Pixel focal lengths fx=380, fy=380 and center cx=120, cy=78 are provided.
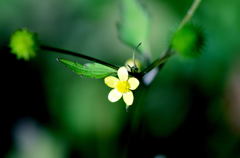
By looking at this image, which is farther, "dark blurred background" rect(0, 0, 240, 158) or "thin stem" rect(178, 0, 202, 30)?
"dark blurred background" rect(0, 0, 240, 158)

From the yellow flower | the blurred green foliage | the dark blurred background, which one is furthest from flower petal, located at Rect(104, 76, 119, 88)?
the dark blurred background

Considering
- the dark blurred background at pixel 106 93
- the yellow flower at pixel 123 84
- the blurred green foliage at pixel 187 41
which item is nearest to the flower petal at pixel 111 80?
the yellow flower at pixel 123 84

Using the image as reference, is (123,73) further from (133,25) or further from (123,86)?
(133,25)

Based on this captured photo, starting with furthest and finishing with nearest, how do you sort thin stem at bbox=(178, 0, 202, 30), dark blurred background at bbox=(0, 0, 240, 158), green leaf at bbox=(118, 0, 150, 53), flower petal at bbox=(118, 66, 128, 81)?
dark blurred background at bbox=(0, 0, 240, 158) < green leaf at bbox=(118, 0, 150, 53) < thin stem at bbox=(178, 0, 202, 30) < flower petal at bbox=(118, 66, 128, 81)

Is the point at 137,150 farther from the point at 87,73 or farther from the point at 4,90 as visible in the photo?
the point at 4,90

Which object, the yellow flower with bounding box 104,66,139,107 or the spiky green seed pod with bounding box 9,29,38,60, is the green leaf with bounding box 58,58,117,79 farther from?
the spiky green seed pod with bounding box 9,29,38,60

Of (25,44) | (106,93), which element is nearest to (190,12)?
(25,44)
